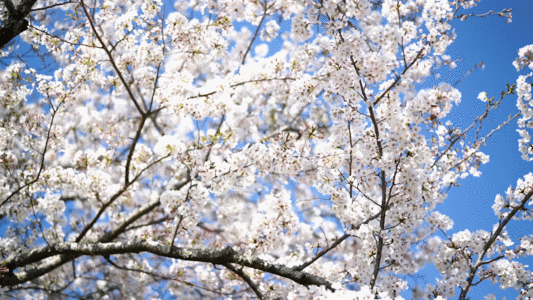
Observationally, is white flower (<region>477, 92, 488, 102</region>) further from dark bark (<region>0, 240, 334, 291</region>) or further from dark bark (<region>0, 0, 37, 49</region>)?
dark bark (<region>0, 0, 37, 49</region>)

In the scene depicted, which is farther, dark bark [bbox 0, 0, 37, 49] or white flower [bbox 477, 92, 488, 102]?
white flower [bbox 477, 92, 488, 102]

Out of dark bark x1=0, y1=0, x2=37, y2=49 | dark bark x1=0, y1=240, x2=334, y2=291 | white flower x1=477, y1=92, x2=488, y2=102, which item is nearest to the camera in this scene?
dark bark x1=0, y1=240, x2=334, y2=291

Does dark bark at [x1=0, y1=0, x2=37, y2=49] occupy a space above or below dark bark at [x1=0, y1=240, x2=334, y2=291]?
above

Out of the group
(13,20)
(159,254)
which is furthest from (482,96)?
(13,20)

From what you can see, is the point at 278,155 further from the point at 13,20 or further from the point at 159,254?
the point at 13,20

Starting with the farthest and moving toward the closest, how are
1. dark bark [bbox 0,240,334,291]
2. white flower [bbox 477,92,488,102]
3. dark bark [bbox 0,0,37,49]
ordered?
white flower [bbox 477,92,488,102] → dark bark [bbox 0,0,37,49] → dark bark [bbox 0,240,334,291]

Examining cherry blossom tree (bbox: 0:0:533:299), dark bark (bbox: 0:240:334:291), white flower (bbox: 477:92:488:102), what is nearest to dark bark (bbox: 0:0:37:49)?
cherry blossom tree (bbox: 0:0:533:299)

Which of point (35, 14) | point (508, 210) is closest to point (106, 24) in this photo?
point (35, 14)

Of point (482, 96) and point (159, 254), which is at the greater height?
point (482, 96)

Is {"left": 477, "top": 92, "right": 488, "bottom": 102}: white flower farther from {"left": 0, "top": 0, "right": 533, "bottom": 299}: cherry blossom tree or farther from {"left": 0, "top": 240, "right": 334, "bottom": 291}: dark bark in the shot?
{"left": 0, "top": 240, "right": 334, "bottom": 291}: dark bark

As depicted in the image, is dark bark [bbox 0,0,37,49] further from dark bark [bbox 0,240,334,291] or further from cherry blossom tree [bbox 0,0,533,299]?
dark bark [bbox 0,240,334,291]

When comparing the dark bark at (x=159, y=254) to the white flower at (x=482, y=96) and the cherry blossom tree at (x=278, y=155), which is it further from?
the white flower at (x=482, y=96)

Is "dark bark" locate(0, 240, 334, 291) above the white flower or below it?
below

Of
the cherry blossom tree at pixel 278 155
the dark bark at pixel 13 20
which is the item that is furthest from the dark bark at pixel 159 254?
the dark bark at pixel 13 20
